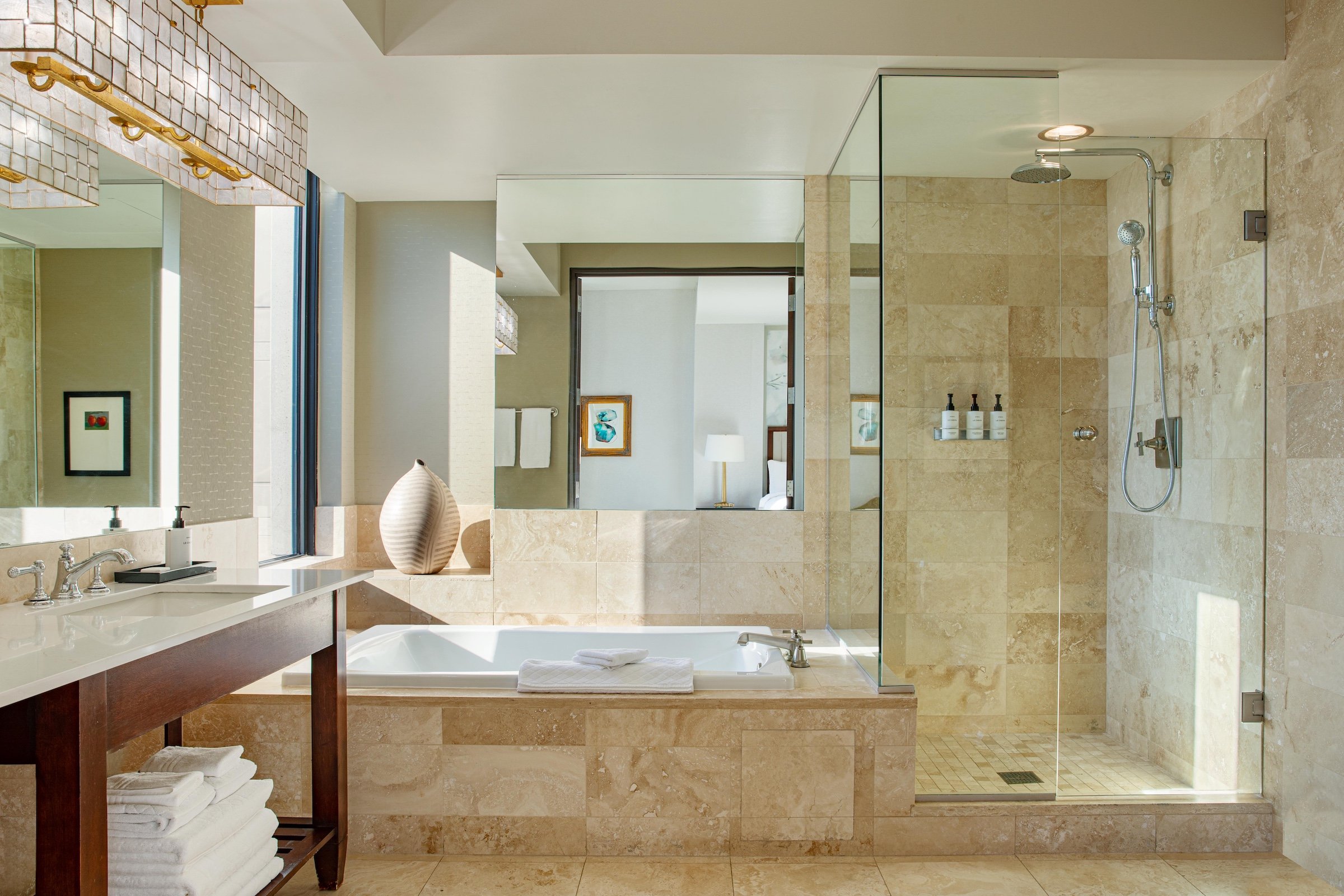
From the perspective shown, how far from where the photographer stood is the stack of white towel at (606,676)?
249 centimetres

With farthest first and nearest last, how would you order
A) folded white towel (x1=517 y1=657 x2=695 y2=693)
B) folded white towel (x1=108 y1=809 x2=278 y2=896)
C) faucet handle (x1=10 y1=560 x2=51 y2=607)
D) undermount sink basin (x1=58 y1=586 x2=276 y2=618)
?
folded white towel (x1=517 y1=657 x2=695 y2=693), undermount sink basin (x1=58 y1=586 x2=276 y2=618), faucet handle (x1=10 y1=560 x2=51 y2=607), folded white towel (x1=108 y1=809 x2=278 y2=896)

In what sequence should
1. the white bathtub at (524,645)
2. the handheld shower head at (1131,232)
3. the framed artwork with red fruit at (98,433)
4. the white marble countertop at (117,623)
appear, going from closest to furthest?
the white marble countertop at (117,623) → the framed artwork with red fruit at (98,433) → the handheld shower head at (1131,232) → the white bathtub at (524,645)

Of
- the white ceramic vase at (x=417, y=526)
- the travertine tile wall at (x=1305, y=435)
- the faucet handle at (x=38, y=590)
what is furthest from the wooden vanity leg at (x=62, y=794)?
the travertine tile wall at (x=1305, y=435)

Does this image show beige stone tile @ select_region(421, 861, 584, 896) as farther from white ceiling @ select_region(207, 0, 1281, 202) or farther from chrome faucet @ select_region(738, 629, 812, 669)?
white ceiling @ select_region(207, 0, 1281, 202)

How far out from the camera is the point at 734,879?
233cm

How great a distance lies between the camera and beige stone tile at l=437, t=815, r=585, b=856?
2.46m

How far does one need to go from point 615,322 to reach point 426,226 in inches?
39.5

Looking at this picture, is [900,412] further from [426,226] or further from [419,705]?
[426,226]

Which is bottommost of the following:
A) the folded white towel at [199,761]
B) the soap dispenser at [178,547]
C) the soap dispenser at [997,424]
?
the folded white towel at [199,761]

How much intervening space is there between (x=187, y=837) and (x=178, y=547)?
0.88 metres

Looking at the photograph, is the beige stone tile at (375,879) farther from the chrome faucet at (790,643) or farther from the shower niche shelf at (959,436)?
the shower niche shelf at (959,436)

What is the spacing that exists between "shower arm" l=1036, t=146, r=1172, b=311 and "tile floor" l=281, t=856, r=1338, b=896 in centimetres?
169

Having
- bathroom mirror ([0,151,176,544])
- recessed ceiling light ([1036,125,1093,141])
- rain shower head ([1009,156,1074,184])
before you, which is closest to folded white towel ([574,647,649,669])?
bathroom mirror ([0,151,176,544])

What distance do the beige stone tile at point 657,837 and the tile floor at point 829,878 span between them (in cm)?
3
